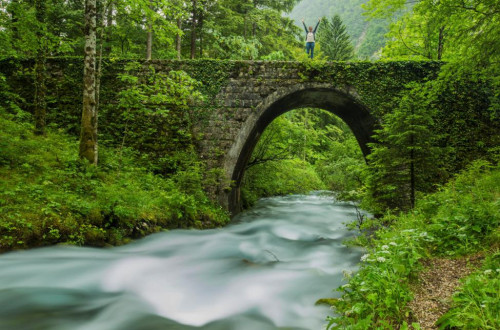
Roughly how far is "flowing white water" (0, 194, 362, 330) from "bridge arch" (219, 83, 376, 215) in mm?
2971

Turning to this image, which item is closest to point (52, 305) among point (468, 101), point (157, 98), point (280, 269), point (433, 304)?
point (280, 269)

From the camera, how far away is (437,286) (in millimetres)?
2545

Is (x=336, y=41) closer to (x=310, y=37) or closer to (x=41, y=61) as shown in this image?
(x=310, y=37)

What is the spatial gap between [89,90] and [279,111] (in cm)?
572

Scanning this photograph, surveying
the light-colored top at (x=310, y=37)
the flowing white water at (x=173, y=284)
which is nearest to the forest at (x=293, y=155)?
the flowing white water at (x=173, y=284)

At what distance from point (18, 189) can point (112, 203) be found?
136cm

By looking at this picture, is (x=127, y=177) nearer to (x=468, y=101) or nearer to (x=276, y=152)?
(x=276, y=152)

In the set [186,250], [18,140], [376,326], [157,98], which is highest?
[157,98]

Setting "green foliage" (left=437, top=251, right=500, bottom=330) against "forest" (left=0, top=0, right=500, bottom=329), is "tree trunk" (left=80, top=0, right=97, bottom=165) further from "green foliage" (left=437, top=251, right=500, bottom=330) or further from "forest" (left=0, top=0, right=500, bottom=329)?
"green foliage" (left=437, top=251, right=500, bottom=330)

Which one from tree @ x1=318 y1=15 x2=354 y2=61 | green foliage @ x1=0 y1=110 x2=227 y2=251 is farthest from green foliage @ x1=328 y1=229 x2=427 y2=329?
tree @ x1=318 y1=15 x2=354 y2=61

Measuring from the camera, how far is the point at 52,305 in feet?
9.82

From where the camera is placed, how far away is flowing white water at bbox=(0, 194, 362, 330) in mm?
2928

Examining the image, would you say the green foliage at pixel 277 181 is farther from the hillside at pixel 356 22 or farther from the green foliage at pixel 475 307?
the hillside at pixel 356 22

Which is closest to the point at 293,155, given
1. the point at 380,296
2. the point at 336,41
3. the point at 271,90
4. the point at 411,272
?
the point at 271,90
